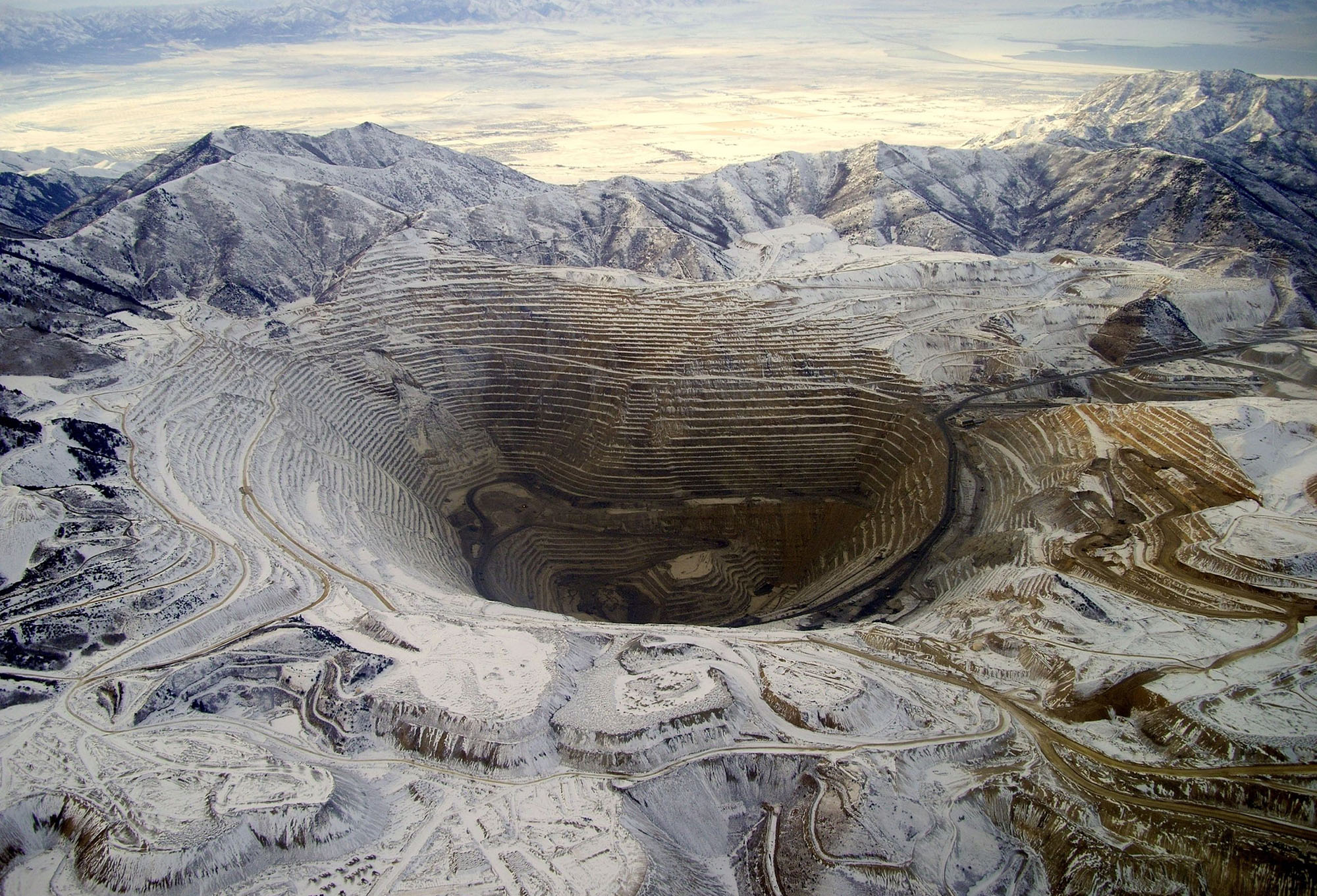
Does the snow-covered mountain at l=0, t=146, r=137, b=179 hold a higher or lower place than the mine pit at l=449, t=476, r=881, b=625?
higher

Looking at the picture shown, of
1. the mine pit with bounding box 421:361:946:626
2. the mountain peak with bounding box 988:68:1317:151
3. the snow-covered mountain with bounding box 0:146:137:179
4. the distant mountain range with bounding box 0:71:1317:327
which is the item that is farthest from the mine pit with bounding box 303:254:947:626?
the mountain peak with bounding box 988:68:1317:151

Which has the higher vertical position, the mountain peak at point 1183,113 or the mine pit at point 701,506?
the mountain peak at point 1183,113

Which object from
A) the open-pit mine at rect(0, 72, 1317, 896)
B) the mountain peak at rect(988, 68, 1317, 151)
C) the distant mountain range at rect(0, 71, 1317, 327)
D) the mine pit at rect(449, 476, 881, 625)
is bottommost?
the mine pit at rect(449, 476, 881, 625)

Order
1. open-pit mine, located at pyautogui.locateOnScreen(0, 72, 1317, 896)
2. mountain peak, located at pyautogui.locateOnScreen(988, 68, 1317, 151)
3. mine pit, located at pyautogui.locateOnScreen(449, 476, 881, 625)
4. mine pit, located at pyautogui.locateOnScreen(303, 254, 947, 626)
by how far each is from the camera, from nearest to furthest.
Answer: open-pit mine, located at pyautogui.locateOnScreen(0, 72, 1317, 896) < mine pit, located at pyautogui.locateOnScreen(449, 476, 881, 625) < mine pit, located at pyautogui.locateOnScreen(303, 254, 947, 626) < mountain peak, located at pyautogui.locateOnScreen(988, 68, 1317, 151)

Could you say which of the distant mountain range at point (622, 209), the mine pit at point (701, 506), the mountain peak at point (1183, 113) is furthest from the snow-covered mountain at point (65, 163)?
the mountain peak at point (1183, 113)

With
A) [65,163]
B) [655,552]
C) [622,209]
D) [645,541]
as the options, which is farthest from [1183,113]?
[65,163]

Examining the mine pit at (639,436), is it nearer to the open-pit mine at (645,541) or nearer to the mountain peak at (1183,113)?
the open-pit mine at (645,541)

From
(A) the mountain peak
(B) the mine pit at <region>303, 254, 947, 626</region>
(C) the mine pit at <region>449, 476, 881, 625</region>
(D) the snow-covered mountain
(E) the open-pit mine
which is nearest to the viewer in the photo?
(E) the open-pit mine

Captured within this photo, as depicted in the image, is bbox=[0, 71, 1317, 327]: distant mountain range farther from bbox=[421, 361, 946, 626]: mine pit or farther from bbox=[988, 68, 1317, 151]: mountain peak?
bbox=[421, 361, 946, 626]: mine pit
